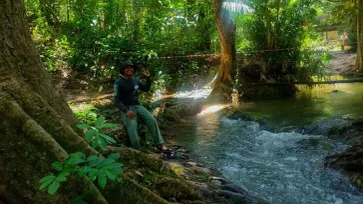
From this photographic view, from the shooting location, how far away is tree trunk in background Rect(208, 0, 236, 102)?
42.9 feet

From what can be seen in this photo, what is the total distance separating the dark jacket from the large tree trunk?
10.4ft

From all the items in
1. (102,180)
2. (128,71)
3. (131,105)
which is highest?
(128,71)

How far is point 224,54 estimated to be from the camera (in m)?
13.5

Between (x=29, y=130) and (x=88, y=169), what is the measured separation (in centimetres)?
60

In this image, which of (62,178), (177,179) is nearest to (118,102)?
(177,179)

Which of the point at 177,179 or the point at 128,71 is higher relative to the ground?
the point at 128,71

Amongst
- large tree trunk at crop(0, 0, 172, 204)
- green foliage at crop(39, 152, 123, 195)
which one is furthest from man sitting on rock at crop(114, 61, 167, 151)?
green foliage at crop(39, 152, 123, 195)

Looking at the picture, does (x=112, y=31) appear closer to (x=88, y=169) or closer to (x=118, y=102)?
(x=118, y=102)

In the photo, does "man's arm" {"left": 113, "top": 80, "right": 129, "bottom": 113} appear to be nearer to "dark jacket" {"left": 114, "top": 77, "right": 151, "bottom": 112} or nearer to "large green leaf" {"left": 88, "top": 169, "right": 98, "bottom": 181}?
"dark jacket" {"left": 114, "top": 77, "right": 151, "bottom": 112}

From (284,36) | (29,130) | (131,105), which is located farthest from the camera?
(284,36)

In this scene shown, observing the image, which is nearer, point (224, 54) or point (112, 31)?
point (224, 54)

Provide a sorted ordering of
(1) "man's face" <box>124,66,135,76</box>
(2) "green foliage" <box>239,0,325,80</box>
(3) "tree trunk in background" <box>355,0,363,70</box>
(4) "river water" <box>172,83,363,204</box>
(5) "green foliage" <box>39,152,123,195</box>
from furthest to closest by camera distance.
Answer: (3) "tree trunk in background" <box>355,0,363,70</box>, (2) "green foliage" <box>239,0,325,80</box>, (1) "man's face" <box>124,66,135,76</box>, (4) "river water" <box>172,83,363,204</box>, (5) "green foliage" <box>39,152,123,195</box>

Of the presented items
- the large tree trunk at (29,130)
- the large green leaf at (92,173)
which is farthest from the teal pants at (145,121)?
the large green leaf at (92,173)

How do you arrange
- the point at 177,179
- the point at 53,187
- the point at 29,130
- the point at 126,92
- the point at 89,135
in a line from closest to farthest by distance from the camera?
the point at 53,187 → the point at 29,130 → the point at 89,135 → the point at 177,179 → the point at 126,92
